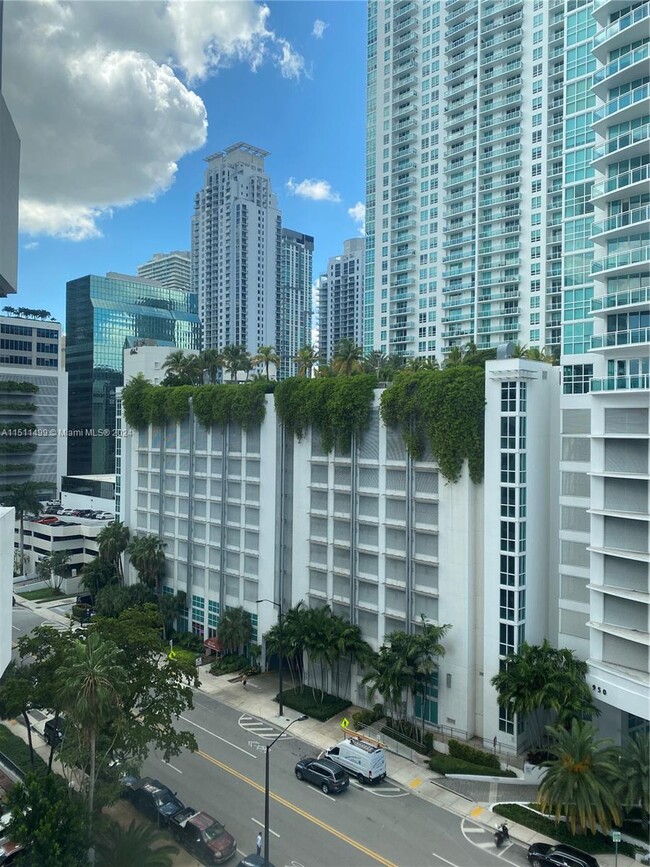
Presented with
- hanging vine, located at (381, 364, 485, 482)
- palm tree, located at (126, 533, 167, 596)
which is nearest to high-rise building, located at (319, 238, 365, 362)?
palm tree, located at (126, 533, 167, 596)

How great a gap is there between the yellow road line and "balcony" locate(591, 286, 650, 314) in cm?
3134

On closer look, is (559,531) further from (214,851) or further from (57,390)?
(57,390)

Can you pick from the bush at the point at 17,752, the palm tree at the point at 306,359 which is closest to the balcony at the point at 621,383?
the palm tree at the point at 306,359

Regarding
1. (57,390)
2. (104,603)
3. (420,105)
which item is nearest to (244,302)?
(57,390)

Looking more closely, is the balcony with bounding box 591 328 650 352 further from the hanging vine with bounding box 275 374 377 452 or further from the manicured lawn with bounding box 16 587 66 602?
the manicured lawn with bounding box 16 587 66 602

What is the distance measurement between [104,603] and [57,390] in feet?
208

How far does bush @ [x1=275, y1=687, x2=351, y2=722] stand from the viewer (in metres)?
45.0

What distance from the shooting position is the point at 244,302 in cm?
17962

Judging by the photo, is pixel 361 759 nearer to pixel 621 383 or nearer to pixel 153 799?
pixel 153 799

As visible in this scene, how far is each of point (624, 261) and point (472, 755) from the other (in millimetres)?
30851

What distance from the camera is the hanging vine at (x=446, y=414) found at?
40.2 m

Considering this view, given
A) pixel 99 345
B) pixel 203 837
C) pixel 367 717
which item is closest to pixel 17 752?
pixel 203 837

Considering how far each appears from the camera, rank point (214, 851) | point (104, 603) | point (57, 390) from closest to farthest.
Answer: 1. point (214, 851)
2. point (104, 603)
3. point (57, 390)

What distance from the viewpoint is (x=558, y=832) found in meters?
31.1
